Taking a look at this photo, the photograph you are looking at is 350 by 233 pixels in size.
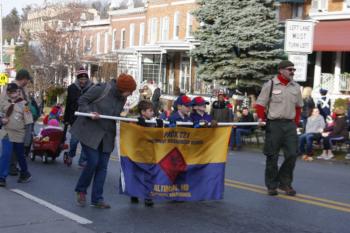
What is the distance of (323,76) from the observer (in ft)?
96.8

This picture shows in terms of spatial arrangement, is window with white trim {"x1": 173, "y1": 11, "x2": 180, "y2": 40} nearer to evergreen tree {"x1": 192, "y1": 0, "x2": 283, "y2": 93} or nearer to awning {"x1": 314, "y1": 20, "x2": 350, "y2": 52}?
evergreen tree {"x1": 192, "y1": 0, "x2": 283, "y2": 93}

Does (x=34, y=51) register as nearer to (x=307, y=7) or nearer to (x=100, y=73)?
(x=100, y=73)

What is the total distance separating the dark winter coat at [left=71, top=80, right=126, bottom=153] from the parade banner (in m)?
0.26

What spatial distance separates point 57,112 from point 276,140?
6.80 m

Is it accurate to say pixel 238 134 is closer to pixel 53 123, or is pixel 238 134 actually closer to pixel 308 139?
pixel 308 139

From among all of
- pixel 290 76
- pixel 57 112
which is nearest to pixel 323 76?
pixel 57 112

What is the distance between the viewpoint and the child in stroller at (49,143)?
14.0 m

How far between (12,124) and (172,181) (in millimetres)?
3272

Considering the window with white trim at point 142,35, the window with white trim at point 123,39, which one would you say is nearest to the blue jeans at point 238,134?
the window with white trim at point 142,35

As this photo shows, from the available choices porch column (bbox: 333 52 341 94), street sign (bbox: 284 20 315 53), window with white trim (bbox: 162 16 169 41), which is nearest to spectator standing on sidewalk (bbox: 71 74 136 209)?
street sign (bbox: 284 20 315 53)

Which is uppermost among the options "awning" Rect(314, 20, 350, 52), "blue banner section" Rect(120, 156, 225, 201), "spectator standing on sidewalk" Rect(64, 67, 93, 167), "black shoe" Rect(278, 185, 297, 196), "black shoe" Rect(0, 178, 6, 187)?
"awning" Rect(314, 20, 350, 52)

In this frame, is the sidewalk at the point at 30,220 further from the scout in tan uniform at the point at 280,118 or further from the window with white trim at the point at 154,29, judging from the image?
the window with white trim at the point at 154,29

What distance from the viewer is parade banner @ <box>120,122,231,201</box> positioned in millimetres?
8703

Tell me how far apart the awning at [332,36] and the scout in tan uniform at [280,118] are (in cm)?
1789
